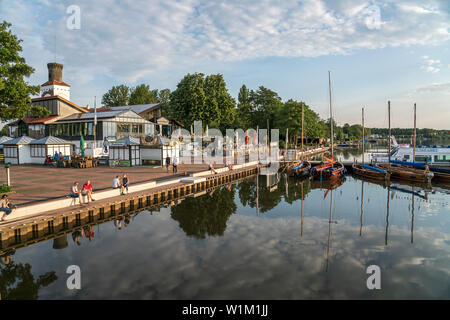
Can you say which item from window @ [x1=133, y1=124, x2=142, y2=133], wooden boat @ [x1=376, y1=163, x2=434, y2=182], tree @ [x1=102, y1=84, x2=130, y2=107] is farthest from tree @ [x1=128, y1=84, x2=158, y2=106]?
wooden boat @ [x1=376, y1=163, x2=434, y2=182]

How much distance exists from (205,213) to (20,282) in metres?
12.8

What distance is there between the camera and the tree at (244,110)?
306ft

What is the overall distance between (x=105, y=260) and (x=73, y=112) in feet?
169

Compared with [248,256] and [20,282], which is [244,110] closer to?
[248,256]

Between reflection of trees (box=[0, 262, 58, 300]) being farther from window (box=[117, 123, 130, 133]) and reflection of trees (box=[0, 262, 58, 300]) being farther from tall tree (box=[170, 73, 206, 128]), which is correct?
tall tree (box=[170, 73, 206, 128])

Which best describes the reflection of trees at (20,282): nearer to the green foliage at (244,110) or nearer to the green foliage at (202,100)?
the green foliage at (202,100)

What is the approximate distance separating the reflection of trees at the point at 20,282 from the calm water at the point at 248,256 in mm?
42

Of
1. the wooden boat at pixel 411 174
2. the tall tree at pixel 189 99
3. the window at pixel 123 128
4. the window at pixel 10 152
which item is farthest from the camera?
the tall tree at pixel 189 99

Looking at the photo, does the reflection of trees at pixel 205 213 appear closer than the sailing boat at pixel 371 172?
Yes

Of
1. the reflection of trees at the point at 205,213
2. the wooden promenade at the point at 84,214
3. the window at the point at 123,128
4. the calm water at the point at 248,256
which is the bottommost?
the calm water at the point at 248,256

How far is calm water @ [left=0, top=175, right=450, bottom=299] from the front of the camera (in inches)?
451

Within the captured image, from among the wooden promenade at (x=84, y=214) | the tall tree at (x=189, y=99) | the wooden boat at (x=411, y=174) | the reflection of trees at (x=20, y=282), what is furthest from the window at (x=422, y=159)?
the reflection of trees at (x=20, y=282)
